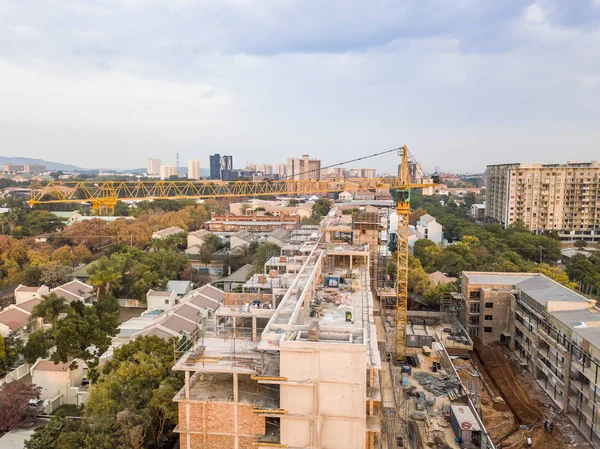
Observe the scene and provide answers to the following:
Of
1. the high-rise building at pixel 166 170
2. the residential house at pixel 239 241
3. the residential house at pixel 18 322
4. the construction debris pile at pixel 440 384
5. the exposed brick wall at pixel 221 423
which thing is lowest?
the construction debris pile at pixel 440 384

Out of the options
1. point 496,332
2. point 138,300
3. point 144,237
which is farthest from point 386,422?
A: point 144,237

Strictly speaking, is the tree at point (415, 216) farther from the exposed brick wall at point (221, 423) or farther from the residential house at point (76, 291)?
the exposed brick wall at point (221, 423)

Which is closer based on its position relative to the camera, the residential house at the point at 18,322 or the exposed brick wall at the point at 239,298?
the exposed brick wall at the point at 239,298

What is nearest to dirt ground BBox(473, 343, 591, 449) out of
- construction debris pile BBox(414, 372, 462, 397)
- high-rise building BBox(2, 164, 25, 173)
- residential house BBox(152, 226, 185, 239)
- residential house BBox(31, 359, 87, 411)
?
construction debris pile BBox(414, 372, 462, 397)

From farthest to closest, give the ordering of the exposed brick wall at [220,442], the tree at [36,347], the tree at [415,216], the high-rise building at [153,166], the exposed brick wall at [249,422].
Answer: the high-rise building at [153,166] < the tree at [415,216] < the tree at [36,347] < the exposed brick wall at [220,442] < the exposed brick wall at [249,422]

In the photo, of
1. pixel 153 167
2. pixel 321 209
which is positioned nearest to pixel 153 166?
pixel 153 167

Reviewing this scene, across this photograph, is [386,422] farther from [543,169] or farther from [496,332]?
[543,169]

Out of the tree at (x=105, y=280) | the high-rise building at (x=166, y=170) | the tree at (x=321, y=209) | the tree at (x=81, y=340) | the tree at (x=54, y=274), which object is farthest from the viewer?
the high-rise building at (x=166, y=170)

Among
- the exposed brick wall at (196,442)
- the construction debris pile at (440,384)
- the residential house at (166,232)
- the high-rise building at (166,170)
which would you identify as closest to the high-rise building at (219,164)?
the high-rise building at (166,170)
